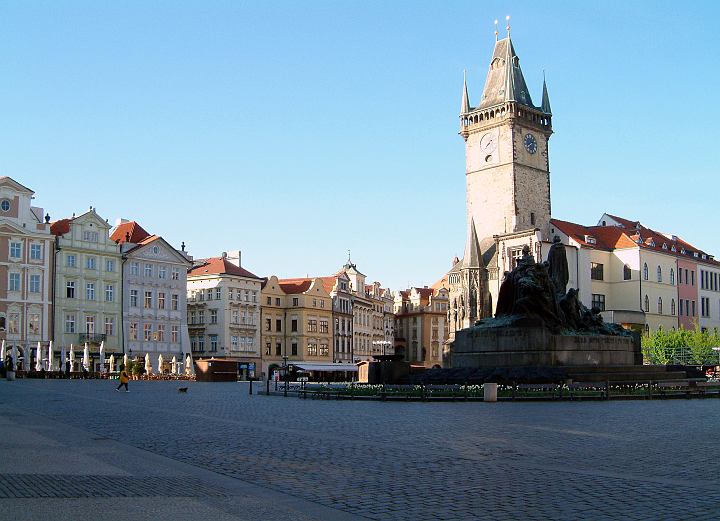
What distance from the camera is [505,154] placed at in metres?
101

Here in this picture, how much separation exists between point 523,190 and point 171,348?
1674 inches

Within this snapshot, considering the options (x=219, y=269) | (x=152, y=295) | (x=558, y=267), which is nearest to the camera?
(x=558, y=267)

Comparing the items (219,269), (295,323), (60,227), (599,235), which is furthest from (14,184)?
(599,235)

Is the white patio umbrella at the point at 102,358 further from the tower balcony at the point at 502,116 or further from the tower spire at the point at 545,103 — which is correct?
the tower spire at the point at 545,103

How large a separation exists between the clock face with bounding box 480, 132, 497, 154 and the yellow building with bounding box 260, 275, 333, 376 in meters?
25.4

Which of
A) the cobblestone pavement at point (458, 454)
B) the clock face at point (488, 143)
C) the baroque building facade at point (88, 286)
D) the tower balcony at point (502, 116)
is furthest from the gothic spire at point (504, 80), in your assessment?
the cobblestone pavement at point (458, 454)

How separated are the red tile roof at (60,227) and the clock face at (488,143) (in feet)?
157

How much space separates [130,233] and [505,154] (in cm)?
4224

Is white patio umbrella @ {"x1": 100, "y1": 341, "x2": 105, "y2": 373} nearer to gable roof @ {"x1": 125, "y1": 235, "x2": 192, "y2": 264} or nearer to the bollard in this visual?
gable roof @ {"x1": 125, "y1": 235, "x2": 192, "y2": 264}

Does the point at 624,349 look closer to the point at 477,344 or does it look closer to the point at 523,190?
the point at 477,344

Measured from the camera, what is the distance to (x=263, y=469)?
1209cm

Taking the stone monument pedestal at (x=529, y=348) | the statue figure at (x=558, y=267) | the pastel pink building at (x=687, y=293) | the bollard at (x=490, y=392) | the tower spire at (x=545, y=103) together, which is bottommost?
the bollard at (x=490, y=392)

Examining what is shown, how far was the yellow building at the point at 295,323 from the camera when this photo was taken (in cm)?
10431

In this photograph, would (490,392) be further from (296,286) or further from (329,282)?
(329,282)
